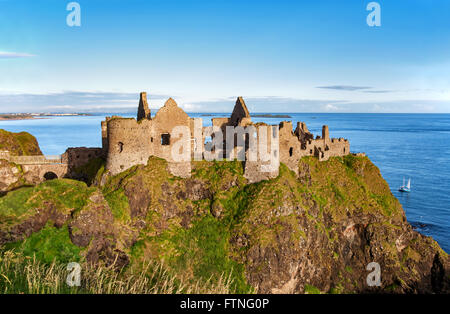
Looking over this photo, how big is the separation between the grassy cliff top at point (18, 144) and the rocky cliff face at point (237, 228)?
677 inches

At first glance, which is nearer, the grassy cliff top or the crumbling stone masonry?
the crumbling stone masonry

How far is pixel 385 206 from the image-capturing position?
47.3 meters

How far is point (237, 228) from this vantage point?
118ft

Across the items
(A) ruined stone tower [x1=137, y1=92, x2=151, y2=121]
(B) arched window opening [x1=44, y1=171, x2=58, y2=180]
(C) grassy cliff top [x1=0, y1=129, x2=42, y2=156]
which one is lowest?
(B) arched window opening [x1=44, y1=171, x2=58, y2=180]

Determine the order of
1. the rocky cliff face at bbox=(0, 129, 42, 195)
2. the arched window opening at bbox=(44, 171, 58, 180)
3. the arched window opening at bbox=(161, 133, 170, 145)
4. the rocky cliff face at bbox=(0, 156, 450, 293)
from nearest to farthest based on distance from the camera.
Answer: the rocky cliff face at bbox=(0, 156, 450, 293) → the arched window opening at bbox=(161, 133, 170, 145) → the rocky cliff face at bbox=(0, 129, 42, 195) → the arched window opening at bbox=(44, 171, 58, 180)

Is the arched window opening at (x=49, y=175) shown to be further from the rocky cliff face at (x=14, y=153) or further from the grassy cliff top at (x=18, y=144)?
the grassy cliff top at (x=18, y=144)

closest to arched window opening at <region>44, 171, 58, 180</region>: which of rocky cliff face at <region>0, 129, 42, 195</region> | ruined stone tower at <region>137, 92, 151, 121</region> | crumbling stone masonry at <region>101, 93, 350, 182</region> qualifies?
rocky cliff face at <region>0, 129, 42, 195</region>

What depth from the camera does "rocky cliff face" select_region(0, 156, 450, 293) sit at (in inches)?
1180

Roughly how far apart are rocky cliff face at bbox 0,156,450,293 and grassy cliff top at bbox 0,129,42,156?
1720cm

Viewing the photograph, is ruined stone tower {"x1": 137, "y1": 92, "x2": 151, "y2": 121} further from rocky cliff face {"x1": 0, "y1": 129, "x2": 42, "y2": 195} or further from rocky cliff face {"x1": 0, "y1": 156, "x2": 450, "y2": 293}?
rocky cliff face {"x1": 0, "y1": 129, "x2": 42, "y2": 195}

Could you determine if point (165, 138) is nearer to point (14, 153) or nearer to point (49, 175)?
point (49, 175)

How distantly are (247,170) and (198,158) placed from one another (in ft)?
19.6

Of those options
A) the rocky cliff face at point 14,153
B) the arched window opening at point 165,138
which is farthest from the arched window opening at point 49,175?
the arched window opening at point 165,138
